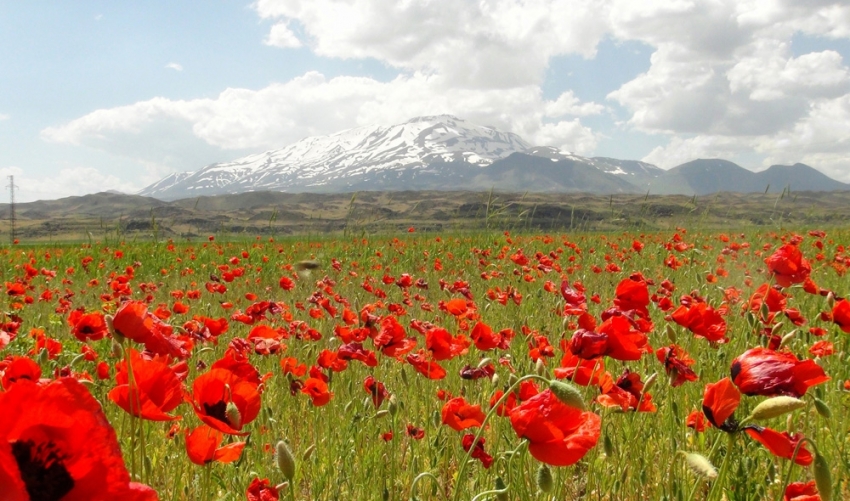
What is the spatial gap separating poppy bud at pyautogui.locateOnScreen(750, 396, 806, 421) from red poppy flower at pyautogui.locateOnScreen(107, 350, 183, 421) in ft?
3.48

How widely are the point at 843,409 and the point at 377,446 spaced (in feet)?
8.12

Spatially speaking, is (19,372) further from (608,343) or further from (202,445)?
(608,343)

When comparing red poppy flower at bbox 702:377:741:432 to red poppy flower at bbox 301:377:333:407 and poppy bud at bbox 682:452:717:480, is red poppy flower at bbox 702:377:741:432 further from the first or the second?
red poppy flower at bbox 301:377:333:407

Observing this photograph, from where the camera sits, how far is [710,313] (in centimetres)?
192

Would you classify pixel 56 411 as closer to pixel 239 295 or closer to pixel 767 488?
pixel 767 488

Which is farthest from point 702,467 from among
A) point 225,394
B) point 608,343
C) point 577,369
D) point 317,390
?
point 317,390

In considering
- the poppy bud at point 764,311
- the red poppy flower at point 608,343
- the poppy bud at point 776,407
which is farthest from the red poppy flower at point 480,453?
the poppy bud at point 764,311

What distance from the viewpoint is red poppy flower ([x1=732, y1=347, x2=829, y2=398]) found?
1.23m

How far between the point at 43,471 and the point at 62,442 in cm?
3

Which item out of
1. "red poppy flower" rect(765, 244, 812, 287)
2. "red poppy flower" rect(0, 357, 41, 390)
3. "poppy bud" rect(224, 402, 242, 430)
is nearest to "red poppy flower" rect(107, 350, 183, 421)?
"poppy bud" rect(224, 402, 242, 430)

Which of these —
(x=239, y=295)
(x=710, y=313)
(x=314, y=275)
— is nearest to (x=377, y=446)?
(x=710, y=313)

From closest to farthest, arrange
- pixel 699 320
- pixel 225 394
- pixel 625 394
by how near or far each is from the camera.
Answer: pixel 225 394 → pixel 625 394 → pixel 699 320

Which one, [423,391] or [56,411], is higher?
[56,411]

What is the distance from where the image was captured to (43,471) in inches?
20.6
